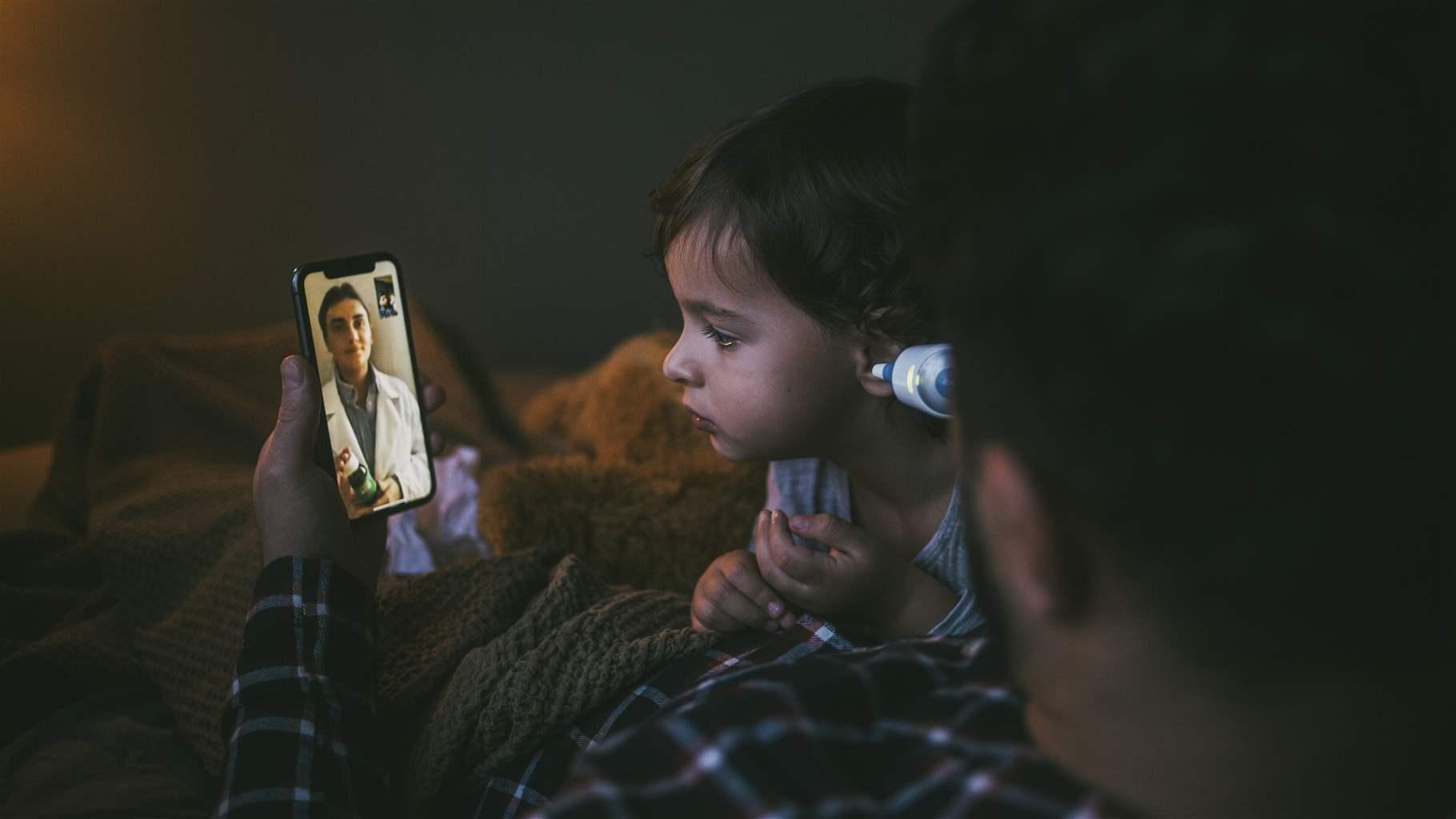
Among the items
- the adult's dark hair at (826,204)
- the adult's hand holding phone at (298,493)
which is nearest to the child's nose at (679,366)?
the adult's dark hair at (826,204)

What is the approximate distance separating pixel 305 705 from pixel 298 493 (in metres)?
0.18

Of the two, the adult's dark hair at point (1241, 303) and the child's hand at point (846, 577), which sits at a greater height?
the adult's dark hair at point (1241, 303)

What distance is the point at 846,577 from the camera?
95 cm

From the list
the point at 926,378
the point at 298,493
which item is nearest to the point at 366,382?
the point at 298,493

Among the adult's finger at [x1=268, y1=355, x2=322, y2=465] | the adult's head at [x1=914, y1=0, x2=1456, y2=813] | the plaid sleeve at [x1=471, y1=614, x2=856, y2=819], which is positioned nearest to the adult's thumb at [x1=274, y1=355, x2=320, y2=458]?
the adult's finger at [x1=268, y1=355, x2=322, y2=465]

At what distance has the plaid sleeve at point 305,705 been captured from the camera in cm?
71

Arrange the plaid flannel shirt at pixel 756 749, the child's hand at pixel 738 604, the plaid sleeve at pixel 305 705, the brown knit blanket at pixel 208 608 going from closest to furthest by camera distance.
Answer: the plaid flannel shirt at pixel 756 749
the plaid sleeve at pixel 305 705
the brown knit blanket at pixel 208 608
the child's hand at pixel 738 604

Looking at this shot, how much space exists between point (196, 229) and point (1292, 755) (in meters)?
Result: 1.48

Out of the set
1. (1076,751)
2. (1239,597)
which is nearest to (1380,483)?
(1239,597)

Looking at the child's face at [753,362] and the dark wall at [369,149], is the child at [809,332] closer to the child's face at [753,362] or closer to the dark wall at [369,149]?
the child's face at [753,362]

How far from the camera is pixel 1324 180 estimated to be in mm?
371

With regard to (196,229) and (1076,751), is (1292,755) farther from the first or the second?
(196,229)

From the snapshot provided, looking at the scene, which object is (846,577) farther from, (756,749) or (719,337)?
(756,749)

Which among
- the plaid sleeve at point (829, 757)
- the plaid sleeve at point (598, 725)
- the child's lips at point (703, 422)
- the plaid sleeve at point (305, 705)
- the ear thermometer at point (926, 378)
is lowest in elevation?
the plaid sleeve at point (598, 725)
